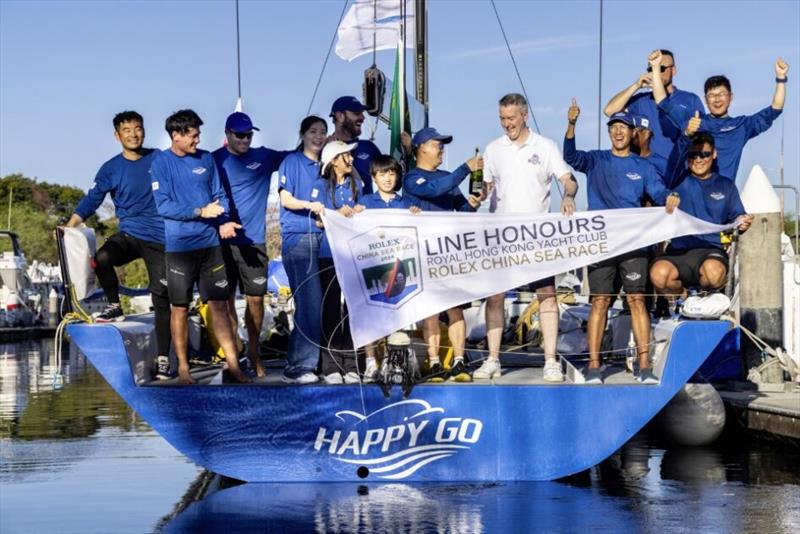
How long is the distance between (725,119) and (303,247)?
3568 millimetres

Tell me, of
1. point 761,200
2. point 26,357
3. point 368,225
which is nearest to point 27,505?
point 368,225

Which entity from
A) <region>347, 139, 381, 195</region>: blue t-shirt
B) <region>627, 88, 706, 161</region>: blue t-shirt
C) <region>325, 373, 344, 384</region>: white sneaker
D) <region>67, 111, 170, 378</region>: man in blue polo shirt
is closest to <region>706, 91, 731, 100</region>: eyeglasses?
<region>627, 88, 706, 161</region>: blue t-shirt

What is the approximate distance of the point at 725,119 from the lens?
11.1 metres

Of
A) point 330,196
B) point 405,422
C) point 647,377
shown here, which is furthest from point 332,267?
point 647,377

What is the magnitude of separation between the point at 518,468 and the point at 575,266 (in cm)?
140

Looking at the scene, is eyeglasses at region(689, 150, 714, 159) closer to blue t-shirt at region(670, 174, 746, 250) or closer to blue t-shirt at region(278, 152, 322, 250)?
blue t-shirt at region(670, 174, 746, 250)

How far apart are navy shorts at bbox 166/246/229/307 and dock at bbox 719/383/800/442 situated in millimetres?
4997

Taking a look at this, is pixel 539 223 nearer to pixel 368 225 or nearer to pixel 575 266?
pixel 575 266

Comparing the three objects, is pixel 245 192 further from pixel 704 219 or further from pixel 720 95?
pixel 720 95

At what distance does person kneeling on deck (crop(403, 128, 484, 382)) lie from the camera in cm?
954

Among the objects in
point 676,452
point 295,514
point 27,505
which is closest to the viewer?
point 295,514

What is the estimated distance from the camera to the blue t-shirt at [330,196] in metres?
9.77

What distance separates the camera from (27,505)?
899cm

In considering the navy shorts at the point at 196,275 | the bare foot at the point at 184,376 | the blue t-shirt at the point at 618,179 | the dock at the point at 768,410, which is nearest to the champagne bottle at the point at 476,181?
the blue t-shirt at the point at 618,179
